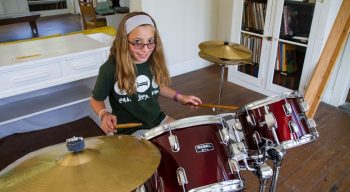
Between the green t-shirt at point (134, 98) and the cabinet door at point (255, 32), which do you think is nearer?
the green t-shirt at point (134, 98)

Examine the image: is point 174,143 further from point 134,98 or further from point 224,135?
point 134,98

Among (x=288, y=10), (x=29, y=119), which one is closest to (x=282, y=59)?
(x=288, y=10)

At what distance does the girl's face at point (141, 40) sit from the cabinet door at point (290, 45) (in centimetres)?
185

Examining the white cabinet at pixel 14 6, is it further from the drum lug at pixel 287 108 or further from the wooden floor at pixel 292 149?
the drum lug at pixel 287 108

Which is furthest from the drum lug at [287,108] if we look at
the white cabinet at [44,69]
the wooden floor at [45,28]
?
the wooden floor at [45,28]

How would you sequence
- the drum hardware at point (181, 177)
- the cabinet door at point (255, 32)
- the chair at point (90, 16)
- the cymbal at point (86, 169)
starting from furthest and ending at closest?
1. the chair at point (90, 16)
2. the cabinet door at point (255, 32)
3. the drum hardware at point (181, 177)
4. the cymbal at point (86, 169)

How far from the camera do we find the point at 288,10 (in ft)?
8.70

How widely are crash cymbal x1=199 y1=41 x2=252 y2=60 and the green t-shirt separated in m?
0.62

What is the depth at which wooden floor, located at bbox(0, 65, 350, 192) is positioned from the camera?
71.4 inches

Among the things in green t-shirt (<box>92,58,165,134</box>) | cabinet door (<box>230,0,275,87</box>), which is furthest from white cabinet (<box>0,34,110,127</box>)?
cabinet door (<box>230,0,275,87</box>)

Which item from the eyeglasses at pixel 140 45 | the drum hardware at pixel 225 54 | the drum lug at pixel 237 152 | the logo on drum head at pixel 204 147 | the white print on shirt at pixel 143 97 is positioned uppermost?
the eyeglasses at pixel 140 45

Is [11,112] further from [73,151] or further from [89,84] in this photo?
[73,151]

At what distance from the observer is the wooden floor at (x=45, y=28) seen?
580 centimetres

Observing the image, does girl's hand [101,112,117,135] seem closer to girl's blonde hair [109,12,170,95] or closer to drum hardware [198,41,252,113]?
girl's blonde hair [109,12,170,95]
